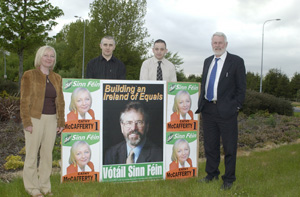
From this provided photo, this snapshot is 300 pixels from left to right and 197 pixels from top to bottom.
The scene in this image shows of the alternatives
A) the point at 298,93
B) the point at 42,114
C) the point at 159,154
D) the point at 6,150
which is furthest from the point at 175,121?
the point at 298,93

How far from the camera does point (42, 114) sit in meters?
4.41

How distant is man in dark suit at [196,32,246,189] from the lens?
5012 millimetres

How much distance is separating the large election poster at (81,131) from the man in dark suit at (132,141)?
30cm

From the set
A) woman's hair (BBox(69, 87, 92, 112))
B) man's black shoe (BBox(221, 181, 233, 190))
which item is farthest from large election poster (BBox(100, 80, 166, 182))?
man's black shoe (BBox(221, 181, 233, 190))

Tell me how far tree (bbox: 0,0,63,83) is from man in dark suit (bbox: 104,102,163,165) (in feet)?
62.2

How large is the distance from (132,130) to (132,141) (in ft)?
0.65

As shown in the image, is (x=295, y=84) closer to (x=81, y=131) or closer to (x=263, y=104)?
(x=263, y=104)

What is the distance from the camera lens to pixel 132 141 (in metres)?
5.43

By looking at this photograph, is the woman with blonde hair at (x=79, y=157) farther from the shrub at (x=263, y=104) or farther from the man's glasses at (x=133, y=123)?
the shrub at (x=263, y=104)

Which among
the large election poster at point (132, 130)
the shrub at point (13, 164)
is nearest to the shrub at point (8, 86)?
the shrub at point (13, 164)

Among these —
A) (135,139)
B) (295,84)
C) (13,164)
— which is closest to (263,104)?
(135,139)

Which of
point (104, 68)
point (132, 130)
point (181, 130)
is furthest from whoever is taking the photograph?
point (181, 130)

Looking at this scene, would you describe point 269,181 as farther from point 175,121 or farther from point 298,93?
point 298,93

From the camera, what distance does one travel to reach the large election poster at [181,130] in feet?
18.6
